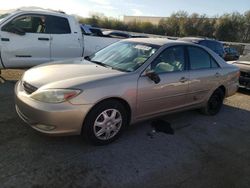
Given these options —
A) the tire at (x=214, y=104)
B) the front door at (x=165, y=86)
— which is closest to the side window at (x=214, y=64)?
the tire at (x=214, y=104)

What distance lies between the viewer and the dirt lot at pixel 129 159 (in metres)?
3.18

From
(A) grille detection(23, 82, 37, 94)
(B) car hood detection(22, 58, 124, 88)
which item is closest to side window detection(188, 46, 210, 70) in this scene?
(B) car hood detection(22, 58, 124, 88)

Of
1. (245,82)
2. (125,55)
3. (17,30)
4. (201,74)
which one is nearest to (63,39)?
(17,30)

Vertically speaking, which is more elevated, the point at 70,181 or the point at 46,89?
the point at 46,89

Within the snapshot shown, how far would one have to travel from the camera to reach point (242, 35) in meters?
45.3

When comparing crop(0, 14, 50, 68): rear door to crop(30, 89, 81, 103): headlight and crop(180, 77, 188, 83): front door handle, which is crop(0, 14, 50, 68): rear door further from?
crop(180, 77, 188, 83): front door handle

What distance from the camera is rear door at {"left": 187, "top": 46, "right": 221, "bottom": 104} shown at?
199 inches

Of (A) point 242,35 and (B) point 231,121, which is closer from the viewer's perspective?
(B) point 231,121

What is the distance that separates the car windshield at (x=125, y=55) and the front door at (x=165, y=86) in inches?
8.3

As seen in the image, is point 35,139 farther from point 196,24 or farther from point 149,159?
point 196,24

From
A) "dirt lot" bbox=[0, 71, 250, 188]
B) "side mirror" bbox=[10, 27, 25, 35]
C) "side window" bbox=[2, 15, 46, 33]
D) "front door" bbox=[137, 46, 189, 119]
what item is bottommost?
"dirt lot" bbox=[0, 71, 250, 188]

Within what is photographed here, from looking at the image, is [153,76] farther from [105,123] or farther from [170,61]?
[105,123]

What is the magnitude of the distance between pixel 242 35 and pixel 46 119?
156ft

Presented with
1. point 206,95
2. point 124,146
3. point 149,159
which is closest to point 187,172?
point 149,159
